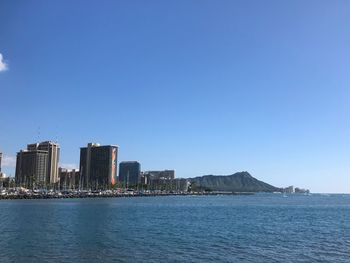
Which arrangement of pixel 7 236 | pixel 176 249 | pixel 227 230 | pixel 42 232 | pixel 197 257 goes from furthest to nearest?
pixel 227 230 < pixel 42 232 < pixel 7 236 < pixel 176 249 < pixel 197 257

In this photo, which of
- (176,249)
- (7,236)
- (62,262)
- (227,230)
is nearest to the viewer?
(62,262)

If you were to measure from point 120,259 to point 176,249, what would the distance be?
7.41 metres

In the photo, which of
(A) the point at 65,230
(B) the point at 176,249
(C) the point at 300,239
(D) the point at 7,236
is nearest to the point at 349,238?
(C) the point at 300,239

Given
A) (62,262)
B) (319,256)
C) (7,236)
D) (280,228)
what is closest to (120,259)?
(62,262)

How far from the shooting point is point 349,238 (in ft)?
180

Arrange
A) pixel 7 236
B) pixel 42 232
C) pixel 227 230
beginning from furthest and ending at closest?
1. pixel 227 230
2. pixel 42 232
3. pixel 7 236

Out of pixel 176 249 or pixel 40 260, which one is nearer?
pixel 40 260

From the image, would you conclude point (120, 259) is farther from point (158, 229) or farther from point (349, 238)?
point (349, 238)

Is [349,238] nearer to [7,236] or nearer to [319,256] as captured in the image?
[319,256]

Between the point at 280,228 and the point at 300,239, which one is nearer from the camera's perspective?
the point at 300,239

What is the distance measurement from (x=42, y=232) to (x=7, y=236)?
17.7 ft

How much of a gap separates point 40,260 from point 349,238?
118ft

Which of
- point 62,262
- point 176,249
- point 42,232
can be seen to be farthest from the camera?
point 42,232

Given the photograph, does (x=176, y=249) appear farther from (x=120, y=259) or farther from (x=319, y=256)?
(x=319, y=256)
